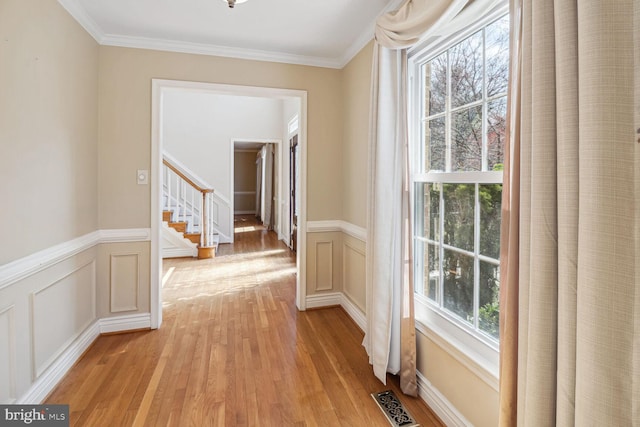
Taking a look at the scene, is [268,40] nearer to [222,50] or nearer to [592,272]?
[222,50]

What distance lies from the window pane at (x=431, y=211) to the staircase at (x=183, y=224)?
14.6 ft

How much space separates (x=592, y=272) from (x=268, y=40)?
2866 millimetres

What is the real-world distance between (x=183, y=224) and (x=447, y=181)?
5.05 metres

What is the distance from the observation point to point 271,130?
284 inches

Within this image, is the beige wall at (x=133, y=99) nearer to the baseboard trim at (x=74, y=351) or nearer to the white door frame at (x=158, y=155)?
the white door frame at (x=158, y=155)

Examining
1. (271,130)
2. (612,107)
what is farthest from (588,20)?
(271,130)

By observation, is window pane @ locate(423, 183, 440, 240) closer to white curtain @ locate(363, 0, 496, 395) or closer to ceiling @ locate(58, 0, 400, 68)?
white curtain @ locate(363, 0, 496, 395)

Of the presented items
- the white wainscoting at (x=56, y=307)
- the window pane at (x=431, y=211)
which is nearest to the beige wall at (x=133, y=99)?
the white wainscoting at (x=56, y=307)

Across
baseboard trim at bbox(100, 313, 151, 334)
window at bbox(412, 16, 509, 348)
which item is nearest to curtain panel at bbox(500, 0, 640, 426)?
window at bbox(412, 16, 509, 348)

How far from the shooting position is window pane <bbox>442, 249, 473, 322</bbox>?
168 cm

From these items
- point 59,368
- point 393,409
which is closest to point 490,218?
point 393,409

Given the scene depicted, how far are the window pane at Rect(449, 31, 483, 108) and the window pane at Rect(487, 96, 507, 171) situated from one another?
0.13 metres

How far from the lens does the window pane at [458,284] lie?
168cm

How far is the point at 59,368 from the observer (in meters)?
2.08
